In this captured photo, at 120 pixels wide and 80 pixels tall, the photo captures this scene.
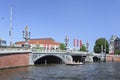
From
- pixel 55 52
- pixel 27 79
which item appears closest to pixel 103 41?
pixel 55 52

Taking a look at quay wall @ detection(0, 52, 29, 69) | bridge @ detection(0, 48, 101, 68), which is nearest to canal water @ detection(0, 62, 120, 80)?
quay wall @ detection(0, 52, 29, 69)

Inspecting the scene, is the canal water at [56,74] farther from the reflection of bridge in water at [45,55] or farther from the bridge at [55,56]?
the bridge at [55,56]

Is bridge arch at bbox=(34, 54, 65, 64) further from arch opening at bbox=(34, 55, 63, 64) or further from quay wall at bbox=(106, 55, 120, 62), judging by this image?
quay wall at bbox=(106, 55, 120, 62)

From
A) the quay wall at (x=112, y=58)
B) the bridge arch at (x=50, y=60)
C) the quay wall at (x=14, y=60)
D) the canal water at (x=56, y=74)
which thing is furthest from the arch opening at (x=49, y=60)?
the quay wall at (x=112, y=58)

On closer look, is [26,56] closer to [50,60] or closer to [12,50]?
[12,50]

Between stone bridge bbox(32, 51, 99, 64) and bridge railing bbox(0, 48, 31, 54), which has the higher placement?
bridge railing bbox(0, 48, 31, 54)

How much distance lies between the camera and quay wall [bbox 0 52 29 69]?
75.1m

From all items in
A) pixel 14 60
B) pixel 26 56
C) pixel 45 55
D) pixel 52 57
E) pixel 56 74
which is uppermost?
pixel 45 55

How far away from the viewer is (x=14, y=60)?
273 feet

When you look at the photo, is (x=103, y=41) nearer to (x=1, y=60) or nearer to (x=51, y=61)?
(x=51, y=61)

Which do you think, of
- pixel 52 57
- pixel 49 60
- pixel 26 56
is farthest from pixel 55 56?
pixel 26 56

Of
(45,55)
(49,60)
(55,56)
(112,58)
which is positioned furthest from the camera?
(112,58)

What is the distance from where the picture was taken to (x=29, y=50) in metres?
98.2

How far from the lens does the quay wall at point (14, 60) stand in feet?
246
